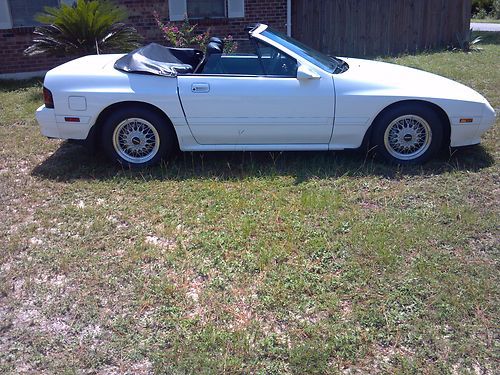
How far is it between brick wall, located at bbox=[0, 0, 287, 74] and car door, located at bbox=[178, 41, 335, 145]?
257 inches

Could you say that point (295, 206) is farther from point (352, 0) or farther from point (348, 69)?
point (352, 0)

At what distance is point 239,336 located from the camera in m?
2.89

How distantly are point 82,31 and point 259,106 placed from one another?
16.4 ft

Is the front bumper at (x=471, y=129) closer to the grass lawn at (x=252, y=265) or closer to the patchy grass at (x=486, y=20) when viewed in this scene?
the grass lawn at (x=252, y=265)

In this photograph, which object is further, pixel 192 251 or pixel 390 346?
pixel 192 251

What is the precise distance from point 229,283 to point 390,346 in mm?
1069

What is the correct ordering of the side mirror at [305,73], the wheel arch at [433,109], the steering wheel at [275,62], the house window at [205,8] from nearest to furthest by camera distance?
the side mirror at [305,73]
the wheel arch at [433,109]
the steering wheel at [275,62]
the house window at [205,8]

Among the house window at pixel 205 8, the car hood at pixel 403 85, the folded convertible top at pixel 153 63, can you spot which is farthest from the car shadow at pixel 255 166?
the house window at pixel 205 8

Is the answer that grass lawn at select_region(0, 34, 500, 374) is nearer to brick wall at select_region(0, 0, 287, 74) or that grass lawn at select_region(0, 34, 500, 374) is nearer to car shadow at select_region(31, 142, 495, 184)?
car shadow at select_region(31, 142, 495, 184)

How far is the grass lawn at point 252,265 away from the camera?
2.80 meters

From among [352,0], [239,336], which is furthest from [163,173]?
[352,0]

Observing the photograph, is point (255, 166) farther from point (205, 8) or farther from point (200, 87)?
point (205, 8)

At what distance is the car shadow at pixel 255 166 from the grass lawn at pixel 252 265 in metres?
0.03

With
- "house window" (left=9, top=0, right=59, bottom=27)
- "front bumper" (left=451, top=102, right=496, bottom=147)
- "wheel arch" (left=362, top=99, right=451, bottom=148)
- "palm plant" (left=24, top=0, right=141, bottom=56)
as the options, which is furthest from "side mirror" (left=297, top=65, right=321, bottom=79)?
"house window" (left=9, top=0, right=59, bottom=27)
